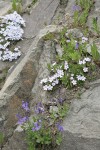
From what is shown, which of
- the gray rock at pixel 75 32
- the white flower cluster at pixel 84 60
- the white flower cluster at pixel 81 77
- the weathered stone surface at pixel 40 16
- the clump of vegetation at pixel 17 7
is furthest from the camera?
the clump of vegetation at pixel 17 7

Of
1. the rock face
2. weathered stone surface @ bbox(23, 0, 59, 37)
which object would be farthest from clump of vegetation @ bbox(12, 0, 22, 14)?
the rock face

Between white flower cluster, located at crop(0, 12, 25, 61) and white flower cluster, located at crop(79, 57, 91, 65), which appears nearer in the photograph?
white flower cluster, located at crop(79, 57, 91, 65)

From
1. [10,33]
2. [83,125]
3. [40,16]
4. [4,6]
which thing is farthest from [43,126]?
[4,6]

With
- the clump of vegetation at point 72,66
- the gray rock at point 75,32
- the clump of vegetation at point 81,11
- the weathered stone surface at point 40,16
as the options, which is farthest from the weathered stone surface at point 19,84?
the weathered stone surface at point 40,16

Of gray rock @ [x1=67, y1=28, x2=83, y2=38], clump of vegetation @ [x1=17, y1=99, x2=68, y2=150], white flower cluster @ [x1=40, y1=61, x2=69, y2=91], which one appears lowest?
clump of vegetation @ [x1=17, y1=99, x2=68, y2=150]

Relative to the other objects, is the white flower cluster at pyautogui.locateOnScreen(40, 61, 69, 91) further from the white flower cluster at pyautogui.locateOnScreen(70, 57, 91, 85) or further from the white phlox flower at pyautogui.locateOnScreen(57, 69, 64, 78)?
the white flower cluster at pyautogui.locateOnScreen(70, 57, 91, 85)

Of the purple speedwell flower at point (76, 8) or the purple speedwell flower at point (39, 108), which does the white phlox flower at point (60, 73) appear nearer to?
the purple speedwell flower at point (39, 108)
